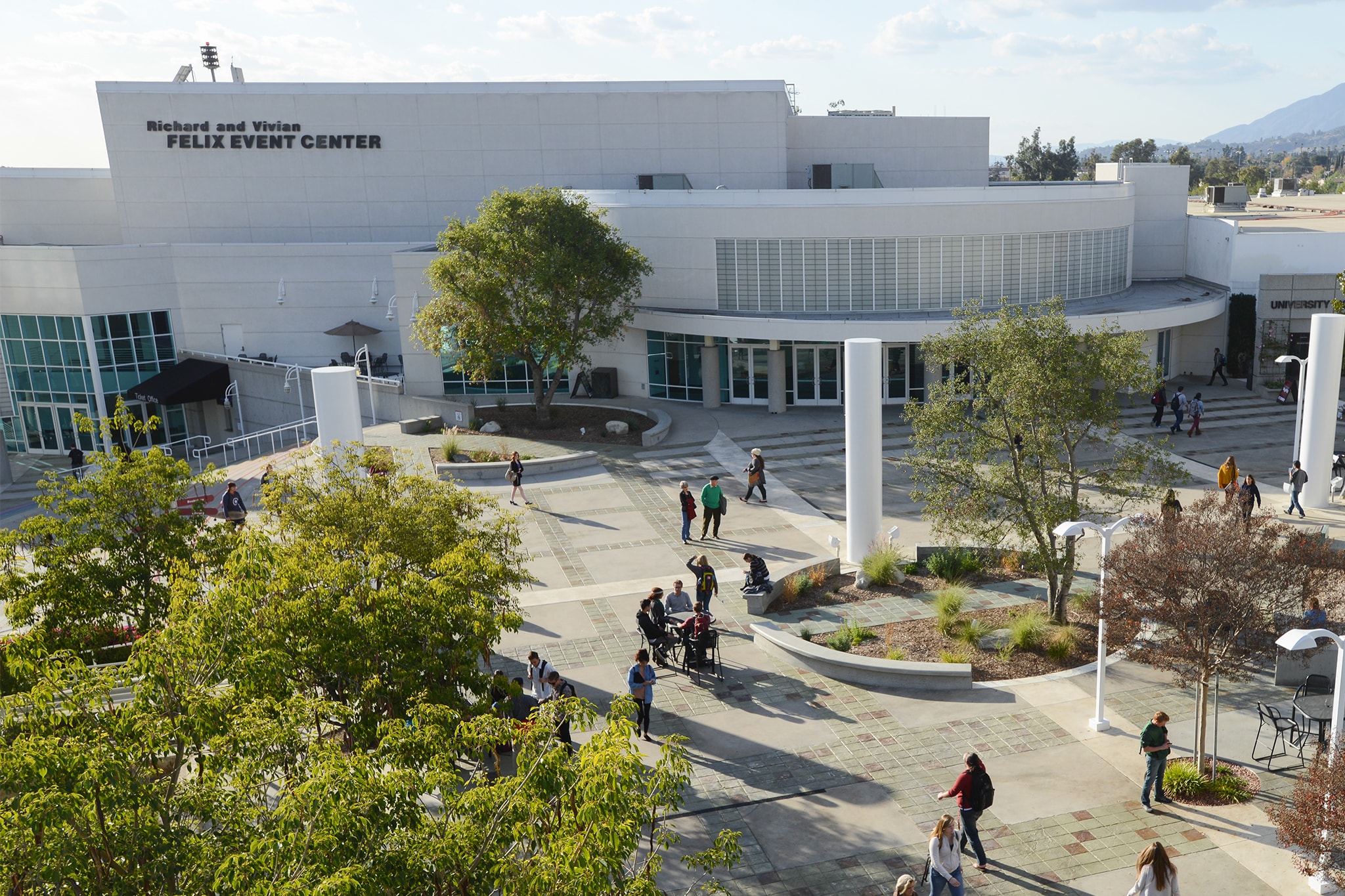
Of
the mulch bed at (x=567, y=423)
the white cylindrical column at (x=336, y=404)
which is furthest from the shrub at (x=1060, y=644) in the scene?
the mulch bed at (x=567, y=423)

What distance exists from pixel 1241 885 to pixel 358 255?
40407 mm

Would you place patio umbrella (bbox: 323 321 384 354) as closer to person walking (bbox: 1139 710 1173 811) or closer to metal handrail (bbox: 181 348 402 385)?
metal handrail (bbox: 181 348 402 385)

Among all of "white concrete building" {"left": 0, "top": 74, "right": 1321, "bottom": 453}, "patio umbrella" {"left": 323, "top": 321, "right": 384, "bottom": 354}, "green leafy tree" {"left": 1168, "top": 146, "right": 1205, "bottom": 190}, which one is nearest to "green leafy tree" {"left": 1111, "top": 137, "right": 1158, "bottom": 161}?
"green leafy tree" {"left": 1168, "top": 146, "right": 1205, "bottom": 190}

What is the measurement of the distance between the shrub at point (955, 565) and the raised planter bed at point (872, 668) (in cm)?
408

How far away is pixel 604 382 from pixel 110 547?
27.1m

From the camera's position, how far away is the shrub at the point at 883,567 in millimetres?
20344

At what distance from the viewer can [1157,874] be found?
393 inches

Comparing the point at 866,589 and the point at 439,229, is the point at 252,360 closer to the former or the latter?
the point at 439,229

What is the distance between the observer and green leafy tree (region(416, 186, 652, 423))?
3244 cm

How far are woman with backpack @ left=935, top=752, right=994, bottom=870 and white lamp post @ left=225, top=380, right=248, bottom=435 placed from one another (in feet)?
125

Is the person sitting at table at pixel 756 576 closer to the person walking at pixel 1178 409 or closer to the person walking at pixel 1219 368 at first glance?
the person walking at pixel 1178 409

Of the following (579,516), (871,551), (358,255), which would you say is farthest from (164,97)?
(871,551)

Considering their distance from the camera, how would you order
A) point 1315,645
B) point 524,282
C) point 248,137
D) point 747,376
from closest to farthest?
point 1315,645
point 524,282
point 747,376
point 248,137

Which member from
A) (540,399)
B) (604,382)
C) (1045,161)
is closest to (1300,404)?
(540,399)
